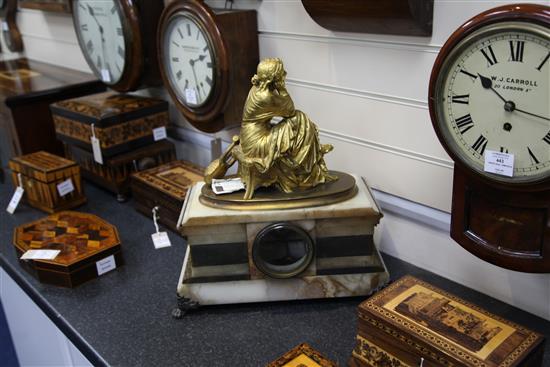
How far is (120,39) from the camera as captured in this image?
1.69m

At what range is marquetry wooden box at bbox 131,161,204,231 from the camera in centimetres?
148

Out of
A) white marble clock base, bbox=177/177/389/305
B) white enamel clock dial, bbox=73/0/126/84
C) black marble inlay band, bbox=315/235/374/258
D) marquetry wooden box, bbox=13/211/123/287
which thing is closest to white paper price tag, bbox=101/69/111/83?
white enamel clock dial, bbox=73/0/126/84

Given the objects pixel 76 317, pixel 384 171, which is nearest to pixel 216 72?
pixel 384 171

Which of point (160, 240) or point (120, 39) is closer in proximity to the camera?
point (160, 240)

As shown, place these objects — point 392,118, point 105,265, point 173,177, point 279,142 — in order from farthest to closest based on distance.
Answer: point 173,177
point 105,265
point 392,118
point 279,142

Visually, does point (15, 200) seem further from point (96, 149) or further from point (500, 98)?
point (500, 98)

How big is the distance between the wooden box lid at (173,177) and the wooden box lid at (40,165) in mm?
236

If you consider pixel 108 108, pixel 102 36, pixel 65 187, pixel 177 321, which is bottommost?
pixel 177 321

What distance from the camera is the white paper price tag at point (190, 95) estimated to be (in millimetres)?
1489

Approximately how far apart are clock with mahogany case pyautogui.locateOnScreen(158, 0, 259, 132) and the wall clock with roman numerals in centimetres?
Answer: 16

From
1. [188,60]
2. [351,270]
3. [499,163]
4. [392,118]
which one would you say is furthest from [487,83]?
[188,60]

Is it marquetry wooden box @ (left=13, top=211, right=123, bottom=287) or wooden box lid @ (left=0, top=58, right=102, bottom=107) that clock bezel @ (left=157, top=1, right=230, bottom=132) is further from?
wooden box lid @ (left=0, top=58, right=102, bottom=107)

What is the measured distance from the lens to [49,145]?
193 centimetres

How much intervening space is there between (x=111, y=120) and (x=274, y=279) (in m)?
0.80
